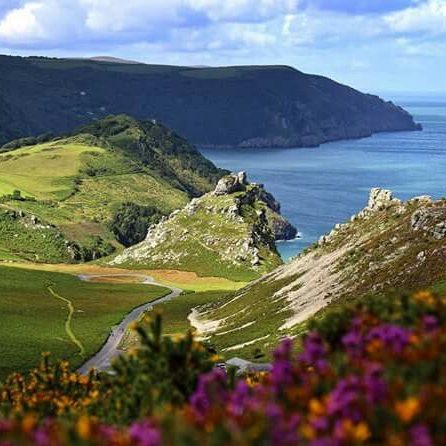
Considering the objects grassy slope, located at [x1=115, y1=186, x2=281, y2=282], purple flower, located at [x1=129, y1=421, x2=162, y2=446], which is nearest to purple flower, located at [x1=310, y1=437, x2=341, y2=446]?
purple flower, located at [x1=129, y1=421, x2=162, y2=446]

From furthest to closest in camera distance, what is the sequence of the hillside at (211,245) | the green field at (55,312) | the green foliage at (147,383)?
the hillside at (211,245) → the green field at (55,312) → the green foliage at (147,383)

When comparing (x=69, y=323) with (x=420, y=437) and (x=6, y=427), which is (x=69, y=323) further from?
(x=420, y=437)

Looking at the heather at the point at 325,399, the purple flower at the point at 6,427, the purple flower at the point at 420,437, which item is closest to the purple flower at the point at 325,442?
the heather at the point at 325,399

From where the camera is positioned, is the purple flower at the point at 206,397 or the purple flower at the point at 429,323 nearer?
the purple flower at the point at 206,397

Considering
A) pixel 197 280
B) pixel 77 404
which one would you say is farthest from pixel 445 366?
pixel 197 280

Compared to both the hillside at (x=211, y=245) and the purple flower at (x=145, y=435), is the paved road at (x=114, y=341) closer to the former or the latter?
the hillside at (x=211, y=245)

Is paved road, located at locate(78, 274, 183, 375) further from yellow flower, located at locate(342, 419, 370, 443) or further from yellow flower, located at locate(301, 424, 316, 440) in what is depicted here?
yellow flower, located at locate(342, 419, 370, 443)
